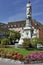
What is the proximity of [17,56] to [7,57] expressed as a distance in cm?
147

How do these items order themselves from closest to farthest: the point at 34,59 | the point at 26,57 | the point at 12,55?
the point at 34,59 < the point at 26,57 < the point at 12,55

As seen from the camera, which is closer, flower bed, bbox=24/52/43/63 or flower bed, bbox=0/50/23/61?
flower bed, bbox=24/52/43/63

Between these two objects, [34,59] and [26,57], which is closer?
[34,59]

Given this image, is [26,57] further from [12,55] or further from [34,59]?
[12,55]

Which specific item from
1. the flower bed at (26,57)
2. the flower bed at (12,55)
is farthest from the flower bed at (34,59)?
the flower bed at (12,55)

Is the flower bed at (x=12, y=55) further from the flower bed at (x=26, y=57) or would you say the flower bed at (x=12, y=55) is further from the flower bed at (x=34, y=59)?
the flower bed at (x=34, y=59)

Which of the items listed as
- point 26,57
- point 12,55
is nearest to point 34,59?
point 26,57

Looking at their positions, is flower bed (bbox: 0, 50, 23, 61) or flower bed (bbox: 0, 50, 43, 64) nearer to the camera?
flower bed (bbox: 0, 50, 43, 64)

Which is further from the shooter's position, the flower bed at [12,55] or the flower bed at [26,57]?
the flower bed at [12,55]

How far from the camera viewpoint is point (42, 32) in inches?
3585

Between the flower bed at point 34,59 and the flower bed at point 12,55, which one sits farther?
the flower bed at point 12,55

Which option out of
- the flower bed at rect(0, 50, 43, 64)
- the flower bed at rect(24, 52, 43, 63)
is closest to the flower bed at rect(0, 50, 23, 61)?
the flower bed at rect(0, 50, 43, 64)

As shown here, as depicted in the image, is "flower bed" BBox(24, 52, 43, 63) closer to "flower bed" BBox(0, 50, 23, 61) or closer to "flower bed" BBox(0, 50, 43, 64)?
"flower bed" BBox(0, 50, 43, 64)

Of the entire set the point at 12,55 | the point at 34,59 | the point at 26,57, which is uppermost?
the point at 12,55
